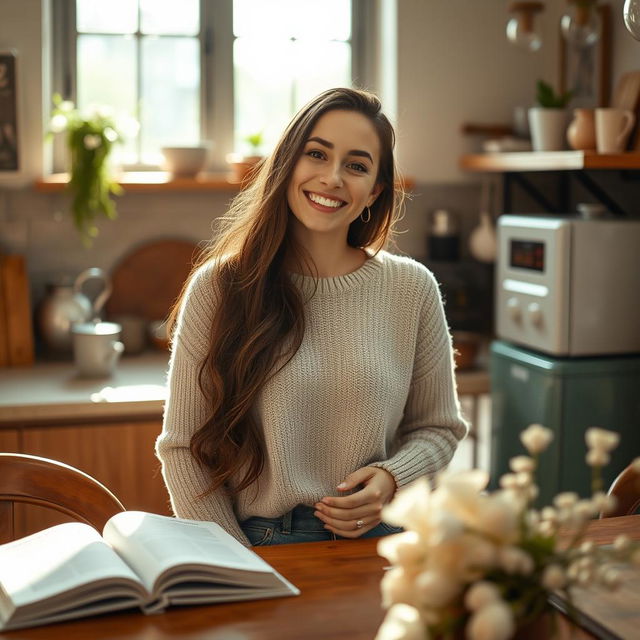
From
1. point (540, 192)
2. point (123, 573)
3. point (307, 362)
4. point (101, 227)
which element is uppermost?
point (540, 192)

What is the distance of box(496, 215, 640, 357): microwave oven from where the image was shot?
271 centimetres

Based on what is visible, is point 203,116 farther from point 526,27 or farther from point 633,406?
point 633,406

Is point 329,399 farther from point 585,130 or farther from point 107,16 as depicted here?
point 107,16

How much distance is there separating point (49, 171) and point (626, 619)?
268 cm

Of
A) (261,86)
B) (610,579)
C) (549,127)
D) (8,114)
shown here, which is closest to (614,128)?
Answer: (549,127)

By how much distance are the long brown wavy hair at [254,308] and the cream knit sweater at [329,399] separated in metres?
0.02

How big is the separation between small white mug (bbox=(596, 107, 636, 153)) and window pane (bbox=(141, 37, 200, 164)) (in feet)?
4.68

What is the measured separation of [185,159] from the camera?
3.34 metres

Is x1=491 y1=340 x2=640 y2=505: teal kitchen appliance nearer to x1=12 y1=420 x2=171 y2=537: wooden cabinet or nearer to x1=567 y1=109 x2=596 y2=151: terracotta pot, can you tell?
x1=567 y1=109 x2=596 y2=151: terracotta pot

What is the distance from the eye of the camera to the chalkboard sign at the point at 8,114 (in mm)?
3135

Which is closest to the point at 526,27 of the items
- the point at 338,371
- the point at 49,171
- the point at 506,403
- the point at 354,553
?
the point at 506,403

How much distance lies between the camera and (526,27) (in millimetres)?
3156

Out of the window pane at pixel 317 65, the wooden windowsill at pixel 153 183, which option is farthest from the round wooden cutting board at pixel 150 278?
the window pane at pixel 317 65

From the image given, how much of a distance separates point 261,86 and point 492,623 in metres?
3.05
